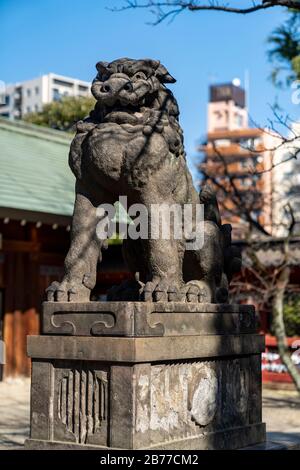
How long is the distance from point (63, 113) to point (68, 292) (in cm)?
2125

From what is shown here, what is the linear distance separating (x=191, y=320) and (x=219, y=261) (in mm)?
787

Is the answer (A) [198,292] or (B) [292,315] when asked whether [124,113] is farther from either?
(B) [292,315]

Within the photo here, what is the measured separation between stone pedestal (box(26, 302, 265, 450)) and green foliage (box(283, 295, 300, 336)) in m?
10.8

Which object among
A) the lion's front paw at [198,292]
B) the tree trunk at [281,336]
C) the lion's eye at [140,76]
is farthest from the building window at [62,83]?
the lion's front paw at [198,292]

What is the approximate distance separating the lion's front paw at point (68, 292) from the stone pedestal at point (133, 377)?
0.23 feet

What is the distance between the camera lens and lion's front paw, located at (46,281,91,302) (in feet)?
17.5

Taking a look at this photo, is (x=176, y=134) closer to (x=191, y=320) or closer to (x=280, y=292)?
(x=191, y=320)

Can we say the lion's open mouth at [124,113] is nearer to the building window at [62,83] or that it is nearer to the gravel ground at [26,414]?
the gravel ground at [26,414]

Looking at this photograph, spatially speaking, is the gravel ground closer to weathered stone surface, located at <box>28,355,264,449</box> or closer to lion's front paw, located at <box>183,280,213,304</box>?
weathered stone surface, located at <box>28,355,264,449</box>

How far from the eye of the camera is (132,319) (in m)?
4.93

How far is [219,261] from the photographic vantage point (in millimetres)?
6070

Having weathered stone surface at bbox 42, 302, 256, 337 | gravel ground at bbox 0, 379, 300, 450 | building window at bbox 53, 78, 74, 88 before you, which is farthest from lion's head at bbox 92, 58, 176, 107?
building window at bbox 53, 78, 74, 88

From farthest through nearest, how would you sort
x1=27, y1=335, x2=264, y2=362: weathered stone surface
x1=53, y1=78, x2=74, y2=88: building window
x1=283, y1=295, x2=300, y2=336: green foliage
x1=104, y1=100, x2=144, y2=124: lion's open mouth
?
x1=53, y1=78, x2=74, y2=88: building window < x1=283, y1=295, x2=300, y2=336: green foliage < x1=104, y1=100, x2=144, y2=124: lion's open mouth < x1=27, y1=335, x2=264, y2=362: weathered stone surface

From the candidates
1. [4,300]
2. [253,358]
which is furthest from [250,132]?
[253,358]
